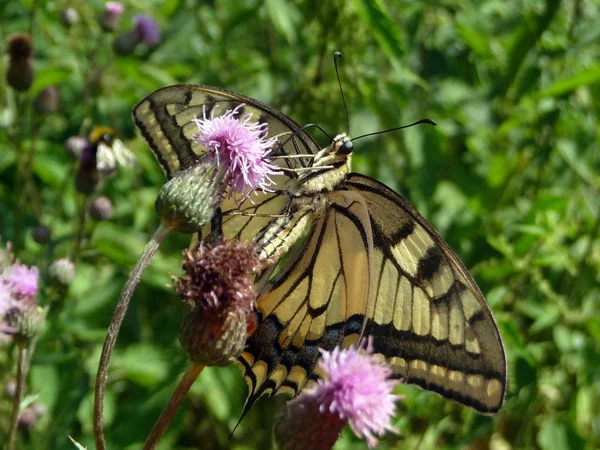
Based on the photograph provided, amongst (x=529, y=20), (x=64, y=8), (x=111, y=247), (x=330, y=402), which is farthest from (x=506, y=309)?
(x=64, y=8)

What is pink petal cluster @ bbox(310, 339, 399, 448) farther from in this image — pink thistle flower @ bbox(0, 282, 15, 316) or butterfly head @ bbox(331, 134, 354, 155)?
butterfly head @ bbox(331, 134, 354, 155)

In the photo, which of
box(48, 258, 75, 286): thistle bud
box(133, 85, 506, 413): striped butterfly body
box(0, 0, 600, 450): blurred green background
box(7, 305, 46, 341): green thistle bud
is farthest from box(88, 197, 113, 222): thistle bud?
box(7, 305, 46, 341): green thistle bud

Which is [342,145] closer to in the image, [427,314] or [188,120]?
[188,120]

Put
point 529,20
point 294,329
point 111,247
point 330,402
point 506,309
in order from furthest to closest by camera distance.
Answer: point 506,309, point 529,20, point 111,247, point 294,329, point 330,402

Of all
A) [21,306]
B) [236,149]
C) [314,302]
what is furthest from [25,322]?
[314,302]

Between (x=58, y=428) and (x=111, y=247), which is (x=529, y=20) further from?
(x=58, y=428)

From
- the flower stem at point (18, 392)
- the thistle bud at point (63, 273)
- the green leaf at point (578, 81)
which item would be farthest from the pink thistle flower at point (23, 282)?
the green leaf at point (578, 81)
